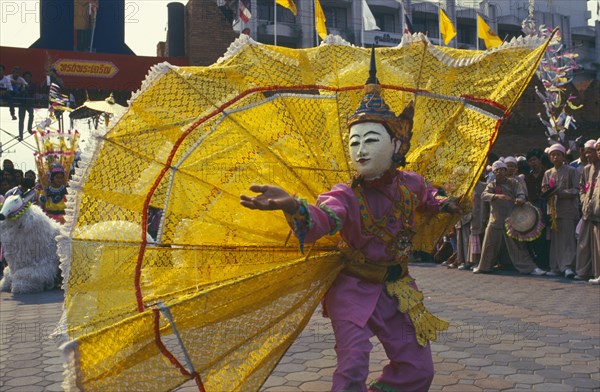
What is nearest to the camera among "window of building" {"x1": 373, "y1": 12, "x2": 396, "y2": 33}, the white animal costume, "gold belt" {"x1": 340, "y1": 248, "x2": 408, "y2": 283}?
"gold belt" {"x1": 340, "y1": 248, "x2": 408, "y2": 283}

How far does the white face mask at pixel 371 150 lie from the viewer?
3062 mm

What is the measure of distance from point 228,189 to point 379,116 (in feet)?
2.84

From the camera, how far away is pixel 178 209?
3.22 metres

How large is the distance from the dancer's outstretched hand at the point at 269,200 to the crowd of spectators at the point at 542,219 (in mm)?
7117

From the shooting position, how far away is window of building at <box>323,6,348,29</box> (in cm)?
3672

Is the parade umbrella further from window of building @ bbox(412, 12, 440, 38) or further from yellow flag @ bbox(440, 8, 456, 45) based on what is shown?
window of building @ bbox(412, 12, 440, 38)

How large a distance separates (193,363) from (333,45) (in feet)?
6.06

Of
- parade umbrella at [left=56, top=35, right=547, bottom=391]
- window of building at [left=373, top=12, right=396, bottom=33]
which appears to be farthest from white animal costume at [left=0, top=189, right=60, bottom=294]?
window of building at [left=373, top=12, right=396, bottom=33]

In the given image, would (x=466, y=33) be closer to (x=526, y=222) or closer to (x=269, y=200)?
(x=526, y=222)

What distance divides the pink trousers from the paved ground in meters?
1.15

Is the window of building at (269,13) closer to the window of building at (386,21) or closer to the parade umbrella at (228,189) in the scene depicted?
the window of building at (386,21)

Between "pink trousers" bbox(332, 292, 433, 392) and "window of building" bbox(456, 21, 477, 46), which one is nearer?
"pink trousers" bbox(332, 292, 433, 392)

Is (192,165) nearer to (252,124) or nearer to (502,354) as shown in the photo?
(252,124)

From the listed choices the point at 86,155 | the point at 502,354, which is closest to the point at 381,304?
the point at 86,155
